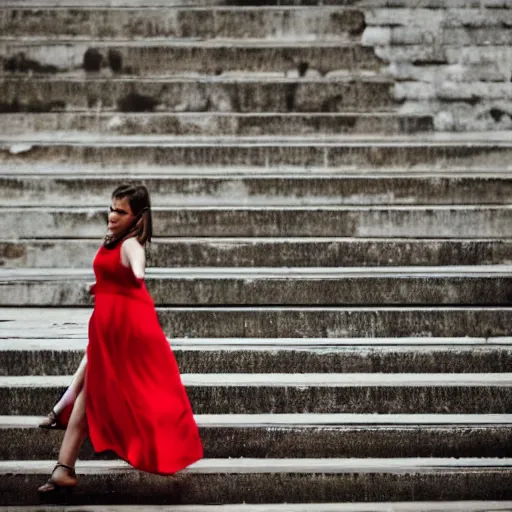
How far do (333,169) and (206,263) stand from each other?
59.5 inches

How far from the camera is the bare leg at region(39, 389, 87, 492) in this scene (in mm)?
3934

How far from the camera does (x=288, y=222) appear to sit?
6469 millimetres

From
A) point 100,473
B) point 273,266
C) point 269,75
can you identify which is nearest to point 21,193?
point 273,266

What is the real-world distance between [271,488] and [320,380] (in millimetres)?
831

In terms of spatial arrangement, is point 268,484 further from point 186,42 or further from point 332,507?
point 186,42

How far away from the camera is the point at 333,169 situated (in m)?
7.14

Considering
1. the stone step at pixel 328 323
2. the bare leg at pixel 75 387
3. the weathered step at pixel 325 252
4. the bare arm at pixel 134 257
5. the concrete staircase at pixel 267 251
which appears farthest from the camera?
the weathered step at pixel 325 252

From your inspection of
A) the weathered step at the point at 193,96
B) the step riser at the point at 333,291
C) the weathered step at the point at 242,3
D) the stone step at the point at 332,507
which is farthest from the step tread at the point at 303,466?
the weathered step at the point at 242,3

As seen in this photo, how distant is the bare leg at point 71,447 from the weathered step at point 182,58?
4.65 metres

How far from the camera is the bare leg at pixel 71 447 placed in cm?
393

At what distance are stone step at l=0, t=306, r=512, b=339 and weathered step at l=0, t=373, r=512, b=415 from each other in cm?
68

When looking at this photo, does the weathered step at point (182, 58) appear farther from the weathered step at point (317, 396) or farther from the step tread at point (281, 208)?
the weathered step at point (317, 396)

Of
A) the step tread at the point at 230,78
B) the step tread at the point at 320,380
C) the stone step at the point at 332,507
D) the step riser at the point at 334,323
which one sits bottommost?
the stone step at the point at 332,507

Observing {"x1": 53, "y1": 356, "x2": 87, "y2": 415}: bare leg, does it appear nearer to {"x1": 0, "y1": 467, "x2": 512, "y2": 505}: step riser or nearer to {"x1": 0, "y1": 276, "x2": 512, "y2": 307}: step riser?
{"x1": 0, "y1": 467, "x2": 512, "y2": 505}: step riser
